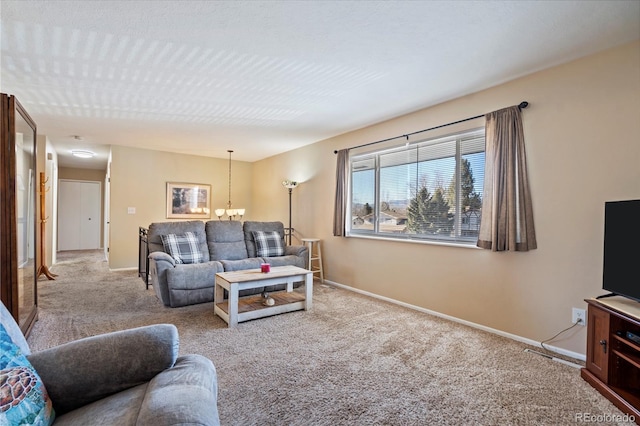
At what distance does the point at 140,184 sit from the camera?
6.11 meters

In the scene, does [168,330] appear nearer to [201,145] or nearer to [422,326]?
[422,326]

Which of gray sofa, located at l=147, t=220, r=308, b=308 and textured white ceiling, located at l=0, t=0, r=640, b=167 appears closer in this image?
textured white ceiling, located at l=0, t=0, r=640, b=167

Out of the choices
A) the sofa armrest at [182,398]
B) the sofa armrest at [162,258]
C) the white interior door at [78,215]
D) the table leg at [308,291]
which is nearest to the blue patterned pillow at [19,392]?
the sofa armrest at [182,398]

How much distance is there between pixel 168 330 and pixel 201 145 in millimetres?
5074

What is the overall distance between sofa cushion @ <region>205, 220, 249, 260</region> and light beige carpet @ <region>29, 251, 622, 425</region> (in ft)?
3.39

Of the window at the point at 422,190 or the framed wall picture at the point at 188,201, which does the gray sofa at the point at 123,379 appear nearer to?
the window at the point at 422,190

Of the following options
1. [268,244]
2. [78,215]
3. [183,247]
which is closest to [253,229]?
[268,244]

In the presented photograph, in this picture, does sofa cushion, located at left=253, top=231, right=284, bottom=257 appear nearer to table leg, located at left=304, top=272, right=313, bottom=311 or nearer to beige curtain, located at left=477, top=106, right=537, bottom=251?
table leg, located at left=304, top=272, right=313, bottom=311

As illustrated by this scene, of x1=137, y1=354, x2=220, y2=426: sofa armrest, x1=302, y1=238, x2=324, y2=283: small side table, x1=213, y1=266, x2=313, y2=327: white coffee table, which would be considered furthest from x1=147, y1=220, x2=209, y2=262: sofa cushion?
x1=137, y1=354, x2=220, y2=426: sofa armrest

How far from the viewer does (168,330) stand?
1355mm

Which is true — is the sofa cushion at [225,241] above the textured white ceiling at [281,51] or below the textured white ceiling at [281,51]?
below

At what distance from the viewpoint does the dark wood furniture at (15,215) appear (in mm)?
2518

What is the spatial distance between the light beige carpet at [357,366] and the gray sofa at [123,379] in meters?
0.68

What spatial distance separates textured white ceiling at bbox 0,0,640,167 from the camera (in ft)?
6.40
